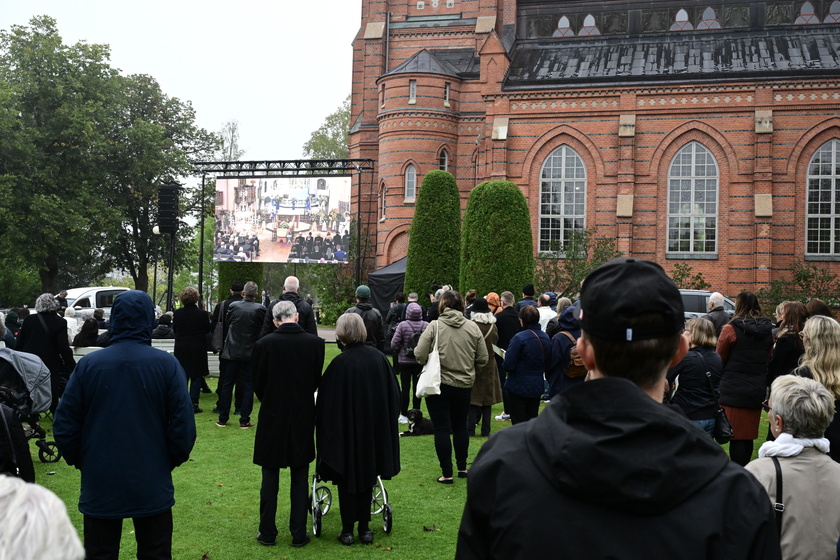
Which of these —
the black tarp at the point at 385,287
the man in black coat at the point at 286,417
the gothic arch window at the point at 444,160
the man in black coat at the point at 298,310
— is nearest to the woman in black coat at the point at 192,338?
the man in black coat at the point at 298,310

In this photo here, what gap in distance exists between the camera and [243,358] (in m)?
11.8

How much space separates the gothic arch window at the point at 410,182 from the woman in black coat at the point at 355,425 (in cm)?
2698

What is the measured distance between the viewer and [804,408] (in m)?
3.87

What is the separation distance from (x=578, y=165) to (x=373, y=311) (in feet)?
67.5

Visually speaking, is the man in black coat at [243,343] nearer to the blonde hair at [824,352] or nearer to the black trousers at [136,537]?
the black trousers at [136,537]

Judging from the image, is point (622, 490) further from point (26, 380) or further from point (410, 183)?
point (410, 183)

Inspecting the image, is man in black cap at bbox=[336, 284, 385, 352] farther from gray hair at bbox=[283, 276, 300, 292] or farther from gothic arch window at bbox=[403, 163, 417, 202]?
gothic arch window at bbox=[403, 163, 417, 202]

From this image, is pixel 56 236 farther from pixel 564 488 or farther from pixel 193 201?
pixel 564 488

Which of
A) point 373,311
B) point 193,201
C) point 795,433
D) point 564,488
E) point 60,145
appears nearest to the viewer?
point 564,488

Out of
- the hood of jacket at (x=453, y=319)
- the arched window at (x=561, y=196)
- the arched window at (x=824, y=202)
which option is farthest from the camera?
the arched window at (x=561, y=196)

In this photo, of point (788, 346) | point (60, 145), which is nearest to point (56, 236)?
point (60, 145)

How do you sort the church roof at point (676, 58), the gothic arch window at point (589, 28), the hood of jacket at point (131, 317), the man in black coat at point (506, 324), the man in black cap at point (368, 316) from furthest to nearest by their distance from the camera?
the gothic arch window at point (589, 28), the church roof at point (676, 58), the man in black coat at point (506, 324), the man in black cap at point (368, 316), the hood of jacket at point (131, 317)

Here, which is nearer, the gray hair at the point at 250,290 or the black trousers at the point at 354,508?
the black trousers at the point at 354,508

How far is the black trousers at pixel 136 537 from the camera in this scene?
15.1ft
